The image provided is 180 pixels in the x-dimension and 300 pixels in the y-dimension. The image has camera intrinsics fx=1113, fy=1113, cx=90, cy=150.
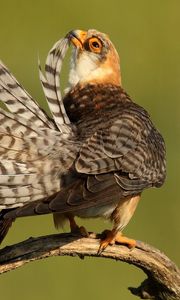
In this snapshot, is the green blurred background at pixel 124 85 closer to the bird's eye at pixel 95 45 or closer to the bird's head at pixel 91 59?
the bird's head at pixel 91 59

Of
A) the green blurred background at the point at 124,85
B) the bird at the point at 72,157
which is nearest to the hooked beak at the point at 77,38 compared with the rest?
the bird at the point at 72,157

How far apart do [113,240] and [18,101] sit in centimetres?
151

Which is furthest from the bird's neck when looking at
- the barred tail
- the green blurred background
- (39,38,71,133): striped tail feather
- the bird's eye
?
the green blurred background

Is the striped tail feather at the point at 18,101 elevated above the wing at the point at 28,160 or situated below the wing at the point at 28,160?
above

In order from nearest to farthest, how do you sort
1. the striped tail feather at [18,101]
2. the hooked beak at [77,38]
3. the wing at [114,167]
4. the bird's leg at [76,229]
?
the wing at [114,167]
the striped tail feather at [18,101]
the bird's leg at [76,229]
the hooked beak at [77,38]

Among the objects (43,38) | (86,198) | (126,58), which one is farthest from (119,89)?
(43,38)

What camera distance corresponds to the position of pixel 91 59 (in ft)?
33.8

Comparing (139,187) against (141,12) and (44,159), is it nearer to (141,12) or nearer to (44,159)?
(44,159)

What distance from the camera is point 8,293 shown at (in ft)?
43.1

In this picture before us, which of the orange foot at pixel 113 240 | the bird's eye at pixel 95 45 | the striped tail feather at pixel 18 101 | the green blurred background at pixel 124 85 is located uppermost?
the bird's eye at pixel 95 45

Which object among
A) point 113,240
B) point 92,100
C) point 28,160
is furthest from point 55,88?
point 113,240

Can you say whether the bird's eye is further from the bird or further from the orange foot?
the orange foot

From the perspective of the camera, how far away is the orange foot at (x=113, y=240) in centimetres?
942

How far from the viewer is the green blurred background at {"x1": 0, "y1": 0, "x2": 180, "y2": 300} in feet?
44.3
